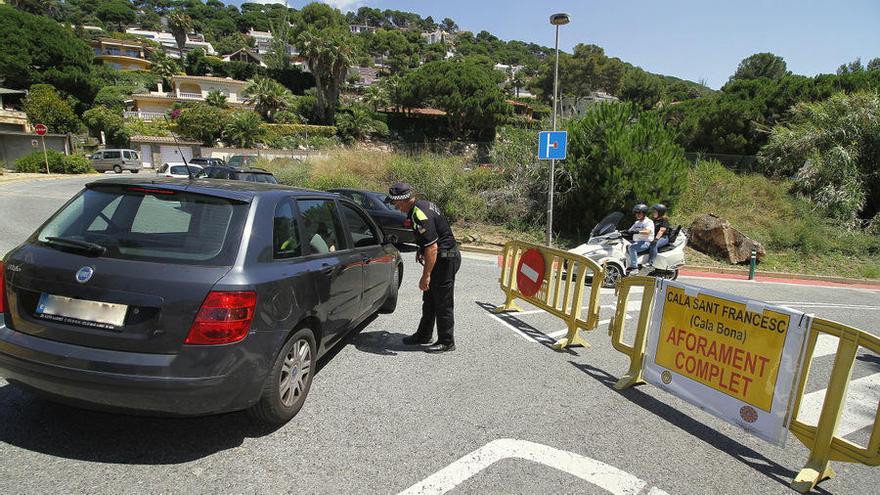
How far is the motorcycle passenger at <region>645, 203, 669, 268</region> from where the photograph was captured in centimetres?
931

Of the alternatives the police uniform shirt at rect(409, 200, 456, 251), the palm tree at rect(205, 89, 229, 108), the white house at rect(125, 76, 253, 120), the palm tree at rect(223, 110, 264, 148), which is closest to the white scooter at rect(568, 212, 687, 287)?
the police uniform shirt at rect(409, 200, 456, 251)

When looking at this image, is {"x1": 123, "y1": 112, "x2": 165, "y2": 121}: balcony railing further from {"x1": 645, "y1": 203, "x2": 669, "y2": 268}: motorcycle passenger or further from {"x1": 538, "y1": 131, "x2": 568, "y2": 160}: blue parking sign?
{"x1": 645, "y1": 203, "x2": 669, "y2": 268}: motorcycle passenger

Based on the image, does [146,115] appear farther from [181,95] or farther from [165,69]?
[165,69]

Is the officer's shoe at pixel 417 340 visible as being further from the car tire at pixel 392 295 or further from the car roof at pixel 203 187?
the car roof at pixel 203 187

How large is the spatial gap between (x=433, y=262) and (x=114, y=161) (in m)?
39.3

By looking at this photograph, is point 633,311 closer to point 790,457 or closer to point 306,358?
point 790,457

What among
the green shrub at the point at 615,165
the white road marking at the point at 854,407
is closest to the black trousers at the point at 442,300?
the white road marking at the point at 854,407

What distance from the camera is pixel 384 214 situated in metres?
11.7

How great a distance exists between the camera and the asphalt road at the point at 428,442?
289 cm

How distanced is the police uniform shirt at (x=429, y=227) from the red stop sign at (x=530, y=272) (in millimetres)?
1936

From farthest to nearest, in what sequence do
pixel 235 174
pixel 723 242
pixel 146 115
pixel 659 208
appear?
pixel 146 115
pixel 723 242
pixel 235 174
pixel 659 208

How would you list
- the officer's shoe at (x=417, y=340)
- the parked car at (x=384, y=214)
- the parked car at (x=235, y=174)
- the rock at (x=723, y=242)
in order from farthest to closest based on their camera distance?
the rock at (x=723, y=242)
the parked car at (x=235, y=174)
the parked car at (x=384, y=214)
the officer's shoe at (x=417, y=340)

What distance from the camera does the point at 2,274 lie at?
321cm

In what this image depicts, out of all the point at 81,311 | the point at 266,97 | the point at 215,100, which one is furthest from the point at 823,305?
the point at 215,100
